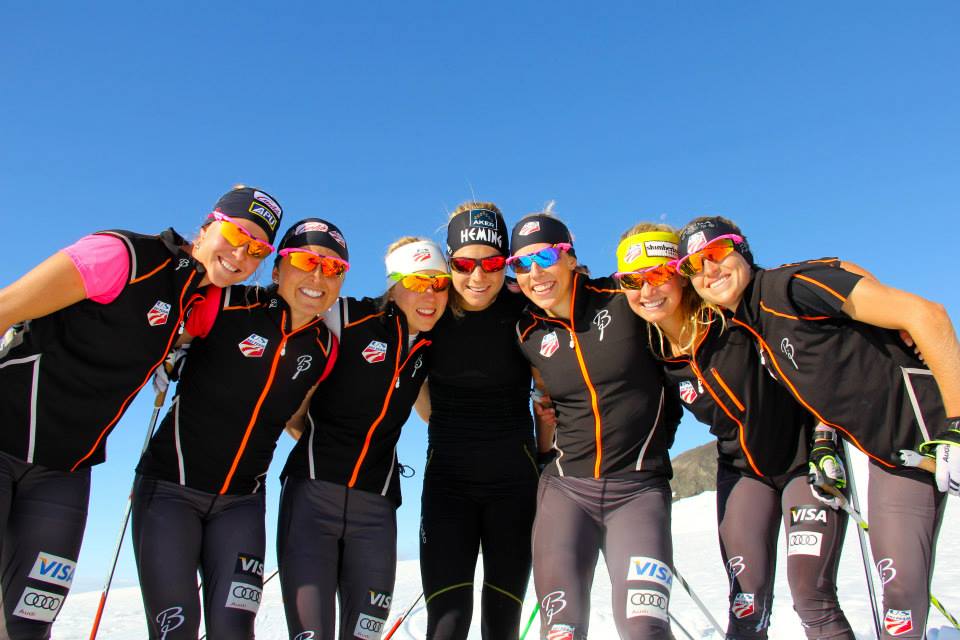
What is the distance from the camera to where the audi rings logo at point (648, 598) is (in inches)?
171

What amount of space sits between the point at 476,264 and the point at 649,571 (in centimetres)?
262

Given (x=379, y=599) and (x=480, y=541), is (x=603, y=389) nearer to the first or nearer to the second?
(x=480, y=541)

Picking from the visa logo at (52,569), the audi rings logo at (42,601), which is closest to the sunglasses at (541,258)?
the visa logo at (52,569)

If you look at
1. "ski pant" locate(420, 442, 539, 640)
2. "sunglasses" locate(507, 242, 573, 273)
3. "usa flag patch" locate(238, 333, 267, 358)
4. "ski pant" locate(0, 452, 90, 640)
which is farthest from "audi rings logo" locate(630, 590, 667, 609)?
"ski pant" locate(0, 452, 90, 640)

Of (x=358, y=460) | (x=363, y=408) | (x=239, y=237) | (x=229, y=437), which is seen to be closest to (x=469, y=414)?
(x=363, y=408)

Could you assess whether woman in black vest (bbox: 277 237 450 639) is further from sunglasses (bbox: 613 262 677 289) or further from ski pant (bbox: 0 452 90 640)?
sunglasses (bbox: 613 262 677 289)

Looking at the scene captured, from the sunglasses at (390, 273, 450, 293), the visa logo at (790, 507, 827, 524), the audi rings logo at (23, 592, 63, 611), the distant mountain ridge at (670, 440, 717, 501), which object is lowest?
the audi rings logo at (23, 592, 63, 611)

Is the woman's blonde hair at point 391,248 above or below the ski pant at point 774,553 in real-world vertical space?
above

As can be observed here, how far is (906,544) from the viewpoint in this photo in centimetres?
438

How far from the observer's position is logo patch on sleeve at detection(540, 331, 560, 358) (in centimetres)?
537

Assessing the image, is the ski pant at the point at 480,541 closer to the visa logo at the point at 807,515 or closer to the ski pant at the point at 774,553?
the ski pant at the point at 774,553

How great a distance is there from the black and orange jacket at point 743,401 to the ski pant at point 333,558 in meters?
2.48

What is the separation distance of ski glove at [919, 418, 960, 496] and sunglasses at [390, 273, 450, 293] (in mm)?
3520

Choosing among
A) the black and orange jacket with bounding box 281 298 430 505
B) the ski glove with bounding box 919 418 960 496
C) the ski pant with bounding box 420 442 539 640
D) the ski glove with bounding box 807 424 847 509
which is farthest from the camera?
the black and orange jacket with bounding box 281 298 430 505
